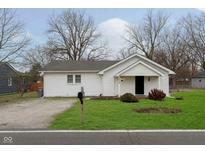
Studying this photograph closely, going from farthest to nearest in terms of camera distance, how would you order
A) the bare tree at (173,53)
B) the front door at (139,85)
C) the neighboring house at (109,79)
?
the bare tree at (173,53) < the front door at (139,85) < the neighboring house at (109,79)

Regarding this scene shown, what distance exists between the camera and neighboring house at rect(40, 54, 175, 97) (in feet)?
108

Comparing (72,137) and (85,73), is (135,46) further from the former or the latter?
(72,137)

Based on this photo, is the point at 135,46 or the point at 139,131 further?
Result: the point at 135,46

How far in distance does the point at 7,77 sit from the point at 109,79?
18.4 meters

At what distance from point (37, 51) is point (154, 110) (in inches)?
1744

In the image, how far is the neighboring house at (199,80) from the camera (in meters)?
73.0

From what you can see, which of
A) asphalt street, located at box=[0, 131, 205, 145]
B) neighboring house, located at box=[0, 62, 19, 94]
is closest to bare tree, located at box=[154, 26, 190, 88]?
neighboring house, located at box=[0, 62, 19, 94]

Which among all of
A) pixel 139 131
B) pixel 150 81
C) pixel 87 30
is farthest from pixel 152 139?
pixel 87 30

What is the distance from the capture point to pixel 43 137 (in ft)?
→ 35.9

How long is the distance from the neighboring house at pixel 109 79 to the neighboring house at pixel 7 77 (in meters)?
11.4
